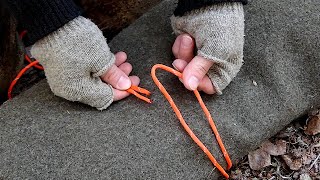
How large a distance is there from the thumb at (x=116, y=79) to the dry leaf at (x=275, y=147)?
440 mm

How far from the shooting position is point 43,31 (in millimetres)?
1178

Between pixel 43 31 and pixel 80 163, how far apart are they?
32 cm

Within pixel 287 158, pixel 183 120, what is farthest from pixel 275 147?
pixel 183 120

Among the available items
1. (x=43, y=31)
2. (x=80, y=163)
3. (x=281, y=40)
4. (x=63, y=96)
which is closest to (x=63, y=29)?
(x=43, y=31)

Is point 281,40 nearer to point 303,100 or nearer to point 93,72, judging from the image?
point 303,100

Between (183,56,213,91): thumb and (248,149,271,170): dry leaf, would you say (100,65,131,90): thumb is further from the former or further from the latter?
(248,149,271,170): dry leaf

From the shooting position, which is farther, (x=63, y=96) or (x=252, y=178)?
(x=252, y=178)

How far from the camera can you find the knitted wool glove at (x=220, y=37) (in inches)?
48.0

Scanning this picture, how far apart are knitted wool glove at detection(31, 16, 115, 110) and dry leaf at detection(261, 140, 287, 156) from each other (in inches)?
19.3

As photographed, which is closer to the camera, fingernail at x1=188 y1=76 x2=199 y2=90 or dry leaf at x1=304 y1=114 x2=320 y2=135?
fingernail at x1=188 y1=76 x2=199 y2=90

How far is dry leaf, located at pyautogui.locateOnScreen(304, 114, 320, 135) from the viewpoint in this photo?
1.46 meters

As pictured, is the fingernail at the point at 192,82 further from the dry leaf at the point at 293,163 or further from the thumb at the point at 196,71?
the dry leaf at the point at 293,163

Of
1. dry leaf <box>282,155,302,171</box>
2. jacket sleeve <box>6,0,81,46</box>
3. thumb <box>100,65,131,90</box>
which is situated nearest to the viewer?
jacket sleeve <box>6,0,81,46</box>

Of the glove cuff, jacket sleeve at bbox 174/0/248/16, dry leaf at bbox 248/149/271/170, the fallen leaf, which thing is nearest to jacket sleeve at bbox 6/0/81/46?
the glove cuff
